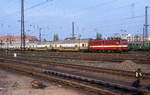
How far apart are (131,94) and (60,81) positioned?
443 centimetres

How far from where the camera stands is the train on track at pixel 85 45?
41500 mm

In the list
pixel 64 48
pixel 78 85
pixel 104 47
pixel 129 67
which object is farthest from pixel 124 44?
pixel 78 85

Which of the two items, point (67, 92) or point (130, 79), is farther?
point (130, 79)

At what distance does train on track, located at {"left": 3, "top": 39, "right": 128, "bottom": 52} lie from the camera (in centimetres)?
4150

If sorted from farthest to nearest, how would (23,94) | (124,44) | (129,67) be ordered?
1. (124,44)
2. (129,67)
3. (23,94)

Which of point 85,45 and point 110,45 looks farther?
point 85,45

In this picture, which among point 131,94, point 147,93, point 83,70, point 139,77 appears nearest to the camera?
point 147,93

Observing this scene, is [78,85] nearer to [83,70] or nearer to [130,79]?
[130,79]

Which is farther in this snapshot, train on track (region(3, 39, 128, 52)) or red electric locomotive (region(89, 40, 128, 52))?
train on track (region(3, 39, 128, 52))

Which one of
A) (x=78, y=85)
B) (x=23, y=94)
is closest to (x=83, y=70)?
(x=78, y=85)

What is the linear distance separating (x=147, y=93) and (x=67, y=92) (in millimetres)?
3223

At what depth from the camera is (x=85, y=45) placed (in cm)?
5069

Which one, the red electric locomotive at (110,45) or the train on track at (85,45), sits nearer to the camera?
the red electric locomotive at (110,45)

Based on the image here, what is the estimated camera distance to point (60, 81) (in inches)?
457
